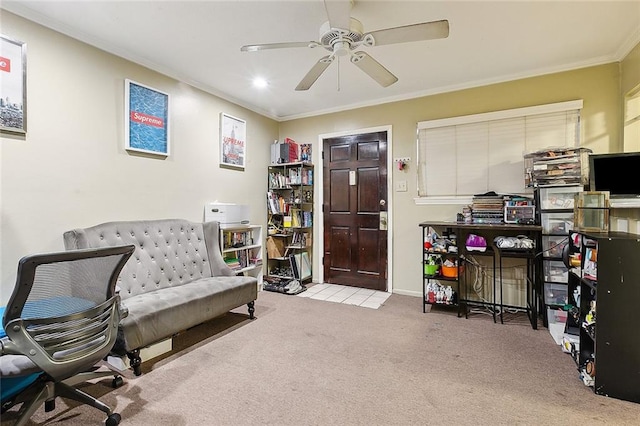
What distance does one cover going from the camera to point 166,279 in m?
2.93

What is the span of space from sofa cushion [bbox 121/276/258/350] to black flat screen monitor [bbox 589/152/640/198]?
341 cm

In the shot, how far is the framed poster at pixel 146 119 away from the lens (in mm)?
2953

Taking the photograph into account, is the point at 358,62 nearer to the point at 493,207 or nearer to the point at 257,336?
the point at 493,207

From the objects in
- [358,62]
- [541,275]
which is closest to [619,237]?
[541,275]

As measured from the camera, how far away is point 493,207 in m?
3.25

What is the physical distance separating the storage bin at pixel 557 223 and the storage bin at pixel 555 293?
518 millimetres

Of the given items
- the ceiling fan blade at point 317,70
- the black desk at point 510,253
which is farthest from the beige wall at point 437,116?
the ceiling fan blade at point 317,70

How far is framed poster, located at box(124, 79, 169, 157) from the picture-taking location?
116 inches

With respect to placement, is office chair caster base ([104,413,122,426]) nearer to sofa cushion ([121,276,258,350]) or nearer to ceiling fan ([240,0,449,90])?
sofa cushion ([121,276,258,350])

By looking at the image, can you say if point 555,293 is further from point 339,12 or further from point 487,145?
point 339,12

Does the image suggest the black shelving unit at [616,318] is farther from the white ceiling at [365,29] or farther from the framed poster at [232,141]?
the framed poster at [232,141]

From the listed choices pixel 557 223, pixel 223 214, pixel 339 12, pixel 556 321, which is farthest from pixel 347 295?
pixel 339 12

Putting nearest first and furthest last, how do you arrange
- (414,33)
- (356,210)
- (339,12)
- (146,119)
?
1. (339,12)
2. (414,33)
3. (146,119)
4. (356,210)

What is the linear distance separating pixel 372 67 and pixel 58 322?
2551 millimetres
